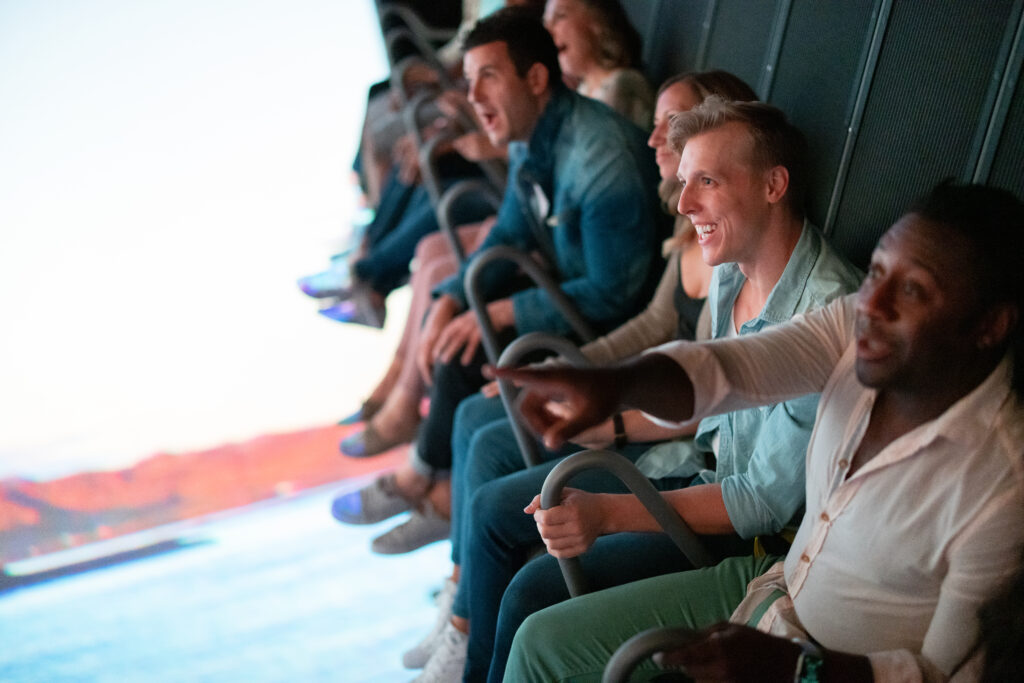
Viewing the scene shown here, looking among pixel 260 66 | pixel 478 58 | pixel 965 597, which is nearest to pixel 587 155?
pixel 478 58

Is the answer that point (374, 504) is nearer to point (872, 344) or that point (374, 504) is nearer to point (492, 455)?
point (492, 455)

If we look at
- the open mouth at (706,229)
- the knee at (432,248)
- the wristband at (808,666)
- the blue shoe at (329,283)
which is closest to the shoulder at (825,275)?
the open mouth at (706,229)

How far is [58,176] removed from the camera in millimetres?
3141

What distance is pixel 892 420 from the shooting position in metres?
0.85

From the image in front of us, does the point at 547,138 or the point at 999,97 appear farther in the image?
the point at 547,138

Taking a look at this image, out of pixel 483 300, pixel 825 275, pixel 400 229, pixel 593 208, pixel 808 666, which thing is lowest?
pixel 400 229

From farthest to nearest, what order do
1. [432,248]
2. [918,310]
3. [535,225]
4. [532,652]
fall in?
[432,248] < [535,225] < [532,652] < [918,310]

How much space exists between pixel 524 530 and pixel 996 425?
0.74 m

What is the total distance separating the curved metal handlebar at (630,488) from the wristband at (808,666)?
1.01 feet

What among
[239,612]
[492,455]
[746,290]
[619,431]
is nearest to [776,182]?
[746,290]

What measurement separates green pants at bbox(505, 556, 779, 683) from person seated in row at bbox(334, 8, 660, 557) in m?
0.80

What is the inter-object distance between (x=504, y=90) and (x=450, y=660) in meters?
1.19

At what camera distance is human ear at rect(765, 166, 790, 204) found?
114cm

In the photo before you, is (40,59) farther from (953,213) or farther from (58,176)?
(953,213)
